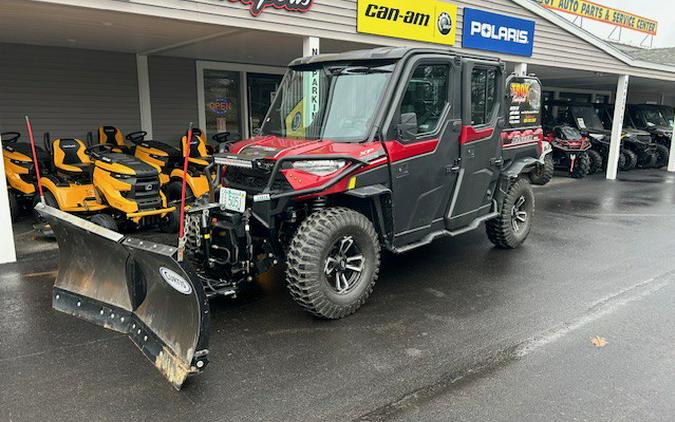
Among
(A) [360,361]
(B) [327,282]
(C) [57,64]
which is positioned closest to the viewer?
(A) [360,361]

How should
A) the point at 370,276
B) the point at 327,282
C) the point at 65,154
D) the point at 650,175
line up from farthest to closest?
the point at 650,175 → the point at 65,154 → the point at 370,276 → the point at 327,282

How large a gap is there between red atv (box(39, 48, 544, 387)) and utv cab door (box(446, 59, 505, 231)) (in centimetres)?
2

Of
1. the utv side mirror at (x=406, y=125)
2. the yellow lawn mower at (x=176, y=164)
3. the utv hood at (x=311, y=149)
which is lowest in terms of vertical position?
the yellow lawn mower at (x=176, y=164)

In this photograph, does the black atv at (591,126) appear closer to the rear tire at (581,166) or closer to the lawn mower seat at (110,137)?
the rear tire at (581,166)

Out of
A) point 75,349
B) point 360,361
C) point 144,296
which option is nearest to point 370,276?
point 360,361

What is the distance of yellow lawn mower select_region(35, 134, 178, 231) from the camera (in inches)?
256

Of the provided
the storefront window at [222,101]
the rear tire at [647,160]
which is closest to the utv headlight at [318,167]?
the storefront window at [222,101]

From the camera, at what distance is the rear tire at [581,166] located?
14188mm

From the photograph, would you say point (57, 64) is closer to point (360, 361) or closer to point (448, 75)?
point (448, 75)

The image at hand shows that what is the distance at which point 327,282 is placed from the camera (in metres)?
4.13

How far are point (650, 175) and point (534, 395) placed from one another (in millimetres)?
14885

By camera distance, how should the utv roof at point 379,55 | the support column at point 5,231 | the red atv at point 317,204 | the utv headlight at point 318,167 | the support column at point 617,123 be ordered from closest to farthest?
1. the red atv at point 317,204
2. the utv headlight at point 318,167
3. the utv roof at point 379,55
4. the support column at point 5,231
5. the support column at point 617,123

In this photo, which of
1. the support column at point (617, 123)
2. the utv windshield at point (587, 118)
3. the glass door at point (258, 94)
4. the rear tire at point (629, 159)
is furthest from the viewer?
the rear tire at point (629, 159)

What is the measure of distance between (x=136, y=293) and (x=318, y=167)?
170 centimetres
